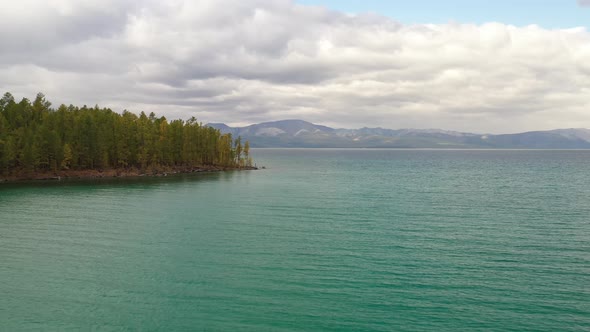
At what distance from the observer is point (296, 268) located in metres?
38.8

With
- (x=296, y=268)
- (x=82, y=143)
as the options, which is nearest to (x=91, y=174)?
(x=82, y=143)

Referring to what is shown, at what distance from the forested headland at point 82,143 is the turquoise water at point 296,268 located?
73401mm

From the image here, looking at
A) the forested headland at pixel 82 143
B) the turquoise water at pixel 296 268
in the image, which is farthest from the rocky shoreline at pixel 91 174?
the turquoise water at pixel 296 268

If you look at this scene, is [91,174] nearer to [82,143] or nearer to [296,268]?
[82,143]

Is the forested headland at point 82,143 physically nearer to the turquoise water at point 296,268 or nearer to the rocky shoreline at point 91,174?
the rocky shoreline at point 91,174

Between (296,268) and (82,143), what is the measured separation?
13827 centimetres

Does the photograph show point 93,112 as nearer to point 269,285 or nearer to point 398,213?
point 398,213

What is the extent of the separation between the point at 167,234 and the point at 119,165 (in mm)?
124922

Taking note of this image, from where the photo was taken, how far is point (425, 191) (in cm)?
10462

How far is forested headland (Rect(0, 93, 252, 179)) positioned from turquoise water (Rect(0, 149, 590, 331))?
73.4m

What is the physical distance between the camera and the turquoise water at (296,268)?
2797 cm

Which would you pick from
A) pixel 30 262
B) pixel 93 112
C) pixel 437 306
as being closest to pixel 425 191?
pixel 437 306

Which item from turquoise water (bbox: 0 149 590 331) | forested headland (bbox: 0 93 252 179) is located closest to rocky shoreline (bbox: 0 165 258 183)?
forested headland (bbox: 0 93 252 179)

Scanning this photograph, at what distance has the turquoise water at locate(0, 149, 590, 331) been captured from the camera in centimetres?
2797
